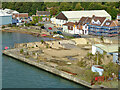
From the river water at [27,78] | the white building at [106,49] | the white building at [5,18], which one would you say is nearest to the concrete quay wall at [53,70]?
the river water at [27,78]

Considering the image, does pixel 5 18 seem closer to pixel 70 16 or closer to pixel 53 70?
pixel 70 16

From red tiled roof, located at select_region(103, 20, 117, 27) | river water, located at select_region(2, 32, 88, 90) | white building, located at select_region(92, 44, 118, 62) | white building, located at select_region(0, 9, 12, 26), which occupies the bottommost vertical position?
river water, located at select_region(2, 32, 88, 90)

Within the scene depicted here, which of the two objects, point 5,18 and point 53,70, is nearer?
point 53,70

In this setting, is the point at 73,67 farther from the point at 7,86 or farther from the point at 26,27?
the point at 26,27

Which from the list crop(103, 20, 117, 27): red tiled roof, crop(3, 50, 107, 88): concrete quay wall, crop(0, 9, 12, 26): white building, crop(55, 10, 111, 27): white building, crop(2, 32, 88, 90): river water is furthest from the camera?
crop(0, 9, 12, 26): white building

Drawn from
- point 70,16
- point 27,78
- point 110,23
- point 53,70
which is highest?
point 70,16

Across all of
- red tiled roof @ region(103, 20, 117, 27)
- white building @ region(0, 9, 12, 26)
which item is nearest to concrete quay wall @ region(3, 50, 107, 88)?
red tiled roof @ region(103, 20, 117, 27)

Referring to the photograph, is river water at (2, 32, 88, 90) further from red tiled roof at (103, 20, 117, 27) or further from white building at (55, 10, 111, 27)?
white building at (55, 10, 111, 27)

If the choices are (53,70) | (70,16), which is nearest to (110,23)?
(70,16)

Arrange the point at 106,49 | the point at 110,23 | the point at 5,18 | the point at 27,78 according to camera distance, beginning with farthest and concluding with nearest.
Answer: the point at 5,18
the point at 110,23
the point at 106,49
the point at 27,78

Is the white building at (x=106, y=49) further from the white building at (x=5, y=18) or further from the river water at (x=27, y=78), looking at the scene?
the white building at (x=5, y=18)

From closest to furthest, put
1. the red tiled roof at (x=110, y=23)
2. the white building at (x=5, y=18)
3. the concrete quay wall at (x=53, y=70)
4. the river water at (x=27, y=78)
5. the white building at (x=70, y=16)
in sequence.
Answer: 1. the concrete quay wall at (x=53, y=70)
2. the river water at (x=27, y=78)
3. the red tiled roof at (x=110, y=23)
4. the white building at (x=70, y=16)
5. the white building at (x=5, y=18)
